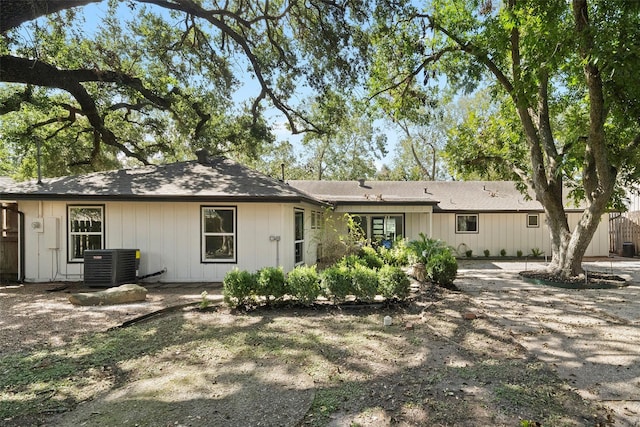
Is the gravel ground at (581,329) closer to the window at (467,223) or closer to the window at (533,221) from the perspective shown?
the window at (533,221)

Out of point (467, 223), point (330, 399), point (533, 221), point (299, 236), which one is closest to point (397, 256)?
point (299, 236)

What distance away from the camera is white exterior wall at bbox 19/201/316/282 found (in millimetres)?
9336

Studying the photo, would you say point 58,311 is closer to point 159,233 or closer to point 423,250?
point 159,233

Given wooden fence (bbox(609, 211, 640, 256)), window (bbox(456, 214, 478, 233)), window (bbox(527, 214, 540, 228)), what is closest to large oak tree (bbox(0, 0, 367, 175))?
window (bbox(456, 214, 478, 233))

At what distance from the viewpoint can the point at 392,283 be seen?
6.48 m

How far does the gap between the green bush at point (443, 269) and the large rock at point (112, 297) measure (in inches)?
255

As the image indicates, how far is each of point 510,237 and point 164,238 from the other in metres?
15.1

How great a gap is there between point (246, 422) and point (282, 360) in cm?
130

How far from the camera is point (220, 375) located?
3.75m

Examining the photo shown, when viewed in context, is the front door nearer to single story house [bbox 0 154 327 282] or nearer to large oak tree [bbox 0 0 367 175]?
single story house [bbox 0 154 327 282]

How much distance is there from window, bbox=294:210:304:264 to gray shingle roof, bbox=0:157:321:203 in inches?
44.2

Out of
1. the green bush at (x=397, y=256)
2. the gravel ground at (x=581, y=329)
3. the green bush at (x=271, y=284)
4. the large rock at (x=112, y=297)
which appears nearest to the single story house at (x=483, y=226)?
the green bush at (x=397, y=256)

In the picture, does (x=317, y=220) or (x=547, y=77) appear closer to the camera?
(x=547, y=77)

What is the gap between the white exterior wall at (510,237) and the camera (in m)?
16.9
